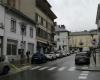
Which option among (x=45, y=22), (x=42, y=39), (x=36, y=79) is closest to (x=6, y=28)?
(x=36, y=79)

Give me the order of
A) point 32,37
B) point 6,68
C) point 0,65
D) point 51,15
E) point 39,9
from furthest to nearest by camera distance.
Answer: point 51,15
point 39,9
point 32,37
point 6,68
point 0,65

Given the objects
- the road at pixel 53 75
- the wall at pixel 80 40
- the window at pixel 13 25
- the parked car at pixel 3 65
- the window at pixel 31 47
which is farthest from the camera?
the wall at pixel 80 40

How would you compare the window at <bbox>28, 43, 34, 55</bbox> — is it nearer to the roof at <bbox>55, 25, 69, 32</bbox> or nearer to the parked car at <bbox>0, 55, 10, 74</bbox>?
the parked car at <bbox>0, 55, 10, 74</bbox>

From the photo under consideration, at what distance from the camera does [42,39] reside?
67062 mm

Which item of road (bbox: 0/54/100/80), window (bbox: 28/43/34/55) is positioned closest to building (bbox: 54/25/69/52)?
window (bbox: 28/43/34/55)

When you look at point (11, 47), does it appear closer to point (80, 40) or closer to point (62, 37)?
point (62, 37)

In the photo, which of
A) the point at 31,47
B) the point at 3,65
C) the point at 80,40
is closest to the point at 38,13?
the point at 31,47

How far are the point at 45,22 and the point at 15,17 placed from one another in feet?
92.3

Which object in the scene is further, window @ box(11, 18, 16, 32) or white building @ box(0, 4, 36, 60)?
window @ box(11, 18, 16, 32)

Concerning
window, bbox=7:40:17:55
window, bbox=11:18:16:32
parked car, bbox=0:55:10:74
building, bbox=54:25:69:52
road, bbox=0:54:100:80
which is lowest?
road, bbox=0:54:100:80

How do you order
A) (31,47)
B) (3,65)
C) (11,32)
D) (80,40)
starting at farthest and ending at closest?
(80,40) → (31,47) → (11,32) → (3,65)

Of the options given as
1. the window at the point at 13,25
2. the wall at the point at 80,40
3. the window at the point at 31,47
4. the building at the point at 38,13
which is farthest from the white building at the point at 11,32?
the wall at the point at 80,40

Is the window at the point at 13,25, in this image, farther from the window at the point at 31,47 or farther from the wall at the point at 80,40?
the wall at the point at 80,40

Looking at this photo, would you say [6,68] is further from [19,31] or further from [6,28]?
[19,31]
